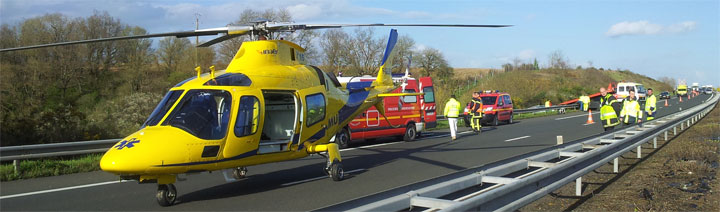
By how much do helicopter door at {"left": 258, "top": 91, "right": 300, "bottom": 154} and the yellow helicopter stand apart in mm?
17

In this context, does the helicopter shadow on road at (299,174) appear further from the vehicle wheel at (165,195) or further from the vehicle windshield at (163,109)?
the vehicle windshield at (163,109)

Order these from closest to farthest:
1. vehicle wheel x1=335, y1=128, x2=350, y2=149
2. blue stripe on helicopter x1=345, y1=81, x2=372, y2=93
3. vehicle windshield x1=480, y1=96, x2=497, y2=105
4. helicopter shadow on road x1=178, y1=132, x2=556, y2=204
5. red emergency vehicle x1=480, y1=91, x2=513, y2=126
A: helicopter shadow on road x1=178, y1=132, x2=556, y2=204, blue stripe on helicopter x1=345, y1=81, x2=372, y2=93, vehicle wheel x1=335, y1=128, x2=350, y2=149, red emergency vehicle x1=480, y1=91, x2=513, y2=126, vehicle windshield x1=480, y1=96, x2=497, y2=105

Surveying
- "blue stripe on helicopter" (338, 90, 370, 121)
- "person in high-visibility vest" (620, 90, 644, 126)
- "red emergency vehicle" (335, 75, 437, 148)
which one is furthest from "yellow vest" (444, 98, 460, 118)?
"blue stripe on helicopter" (338, 90, 370, 121)

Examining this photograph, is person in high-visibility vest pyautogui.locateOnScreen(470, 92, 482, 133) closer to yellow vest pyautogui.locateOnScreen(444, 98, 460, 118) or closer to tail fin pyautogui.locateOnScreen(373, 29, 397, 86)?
yellow vest pyautogui.locateOnScreen(444, 98, 460, 118)

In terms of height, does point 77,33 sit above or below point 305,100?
above

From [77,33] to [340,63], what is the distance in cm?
1970

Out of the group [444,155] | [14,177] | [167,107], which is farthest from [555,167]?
[14,177]

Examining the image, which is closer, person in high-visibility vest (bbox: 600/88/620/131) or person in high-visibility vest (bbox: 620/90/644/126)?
person in high-visibility vest (bbox: 600/88/620/131)

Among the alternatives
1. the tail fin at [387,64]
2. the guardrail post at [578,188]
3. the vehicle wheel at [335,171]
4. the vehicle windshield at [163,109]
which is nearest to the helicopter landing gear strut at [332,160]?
the vehicle wheel at [335,171]

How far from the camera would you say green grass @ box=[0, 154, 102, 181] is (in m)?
10.5

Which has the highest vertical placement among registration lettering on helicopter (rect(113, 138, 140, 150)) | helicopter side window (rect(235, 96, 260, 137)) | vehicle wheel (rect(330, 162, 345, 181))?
helicopter side window (rect(235, 96, 260, 137))

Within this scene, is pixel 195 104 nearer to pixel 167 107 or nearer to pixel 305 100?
pixel 167 107

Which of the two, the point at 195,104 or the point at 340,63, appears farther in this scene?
the point at 340,63

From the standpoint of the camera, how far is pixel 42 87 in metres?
31.1
